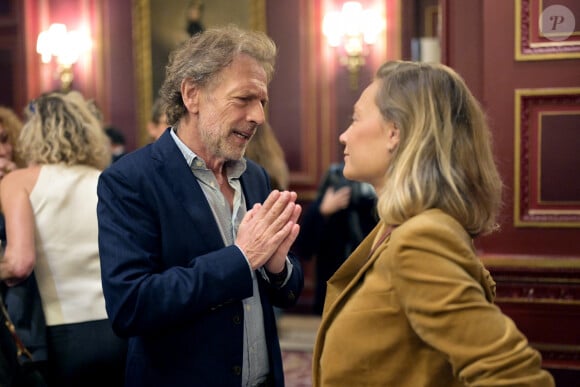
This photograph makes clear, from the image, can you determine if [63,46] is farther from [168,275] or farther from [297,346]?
[168,275]

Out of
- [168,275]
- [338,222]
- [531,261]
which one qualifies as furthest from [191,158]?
[338,222]

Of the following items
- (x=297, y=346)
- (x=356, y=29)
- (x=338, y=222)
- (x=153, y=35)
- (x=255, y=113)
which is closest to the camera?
(x=255, y=113)

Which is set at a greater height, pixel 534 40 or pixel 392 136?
pixel 534 40

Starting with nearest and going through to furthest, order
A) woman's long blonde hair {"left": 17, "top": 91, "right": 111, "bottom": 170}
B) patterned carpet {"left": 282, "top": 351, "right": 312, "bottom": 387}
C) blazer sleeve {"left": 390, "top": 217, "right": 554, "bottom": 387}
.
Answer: blazer sleeve {"left": 390, "top": 217, "right": 554, "bottom": 387} < woman's long blonde hair {"left": 17, "top": 91, "right": 111, "bottom": 170} < patterned carpet {"left": 282, "top": 351, "right": 312, "bottom": 387}

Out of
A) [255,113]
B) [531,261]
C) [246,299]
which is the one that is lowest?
[531,261]

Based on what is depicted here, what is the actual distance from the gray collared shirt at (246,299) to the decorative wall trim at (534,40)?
1.41 meters

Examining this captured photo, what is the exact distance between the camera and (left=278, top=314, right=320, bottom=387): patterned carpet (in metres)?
4.86

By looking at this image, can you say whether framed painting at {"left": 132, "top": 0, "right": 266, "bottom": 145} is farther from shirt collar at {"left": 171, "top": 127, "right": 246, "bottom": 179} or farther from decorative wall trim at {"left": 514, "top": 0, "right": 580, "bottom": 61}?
shirt collar at {"left": 171, "top": 127, "right": 246, "bottom": 179}

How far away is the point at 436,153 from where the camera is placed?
1.50 m

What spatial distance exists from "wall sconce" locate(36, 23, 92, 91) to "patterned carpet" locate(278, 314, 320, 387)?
10.1 feet

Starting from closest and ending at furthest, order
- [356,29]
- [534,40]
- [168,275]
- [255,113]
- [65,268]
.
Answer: [168,275] → [255,113] → [65,268] → [534,40] → [356,29]

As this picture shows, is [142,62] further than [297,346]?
Yes

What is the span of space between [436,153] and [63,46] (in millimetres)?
6397

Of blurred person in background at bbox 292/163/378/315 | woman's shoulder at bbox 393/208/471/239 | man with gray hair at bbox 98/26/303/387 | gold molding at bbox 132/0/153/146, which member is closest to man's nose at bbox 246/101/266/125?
man with gray hair at bbox 98/26/303/387
